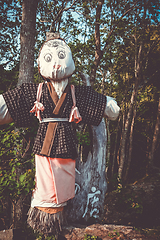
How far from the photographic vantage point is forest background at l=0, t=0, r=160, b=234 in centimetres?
257

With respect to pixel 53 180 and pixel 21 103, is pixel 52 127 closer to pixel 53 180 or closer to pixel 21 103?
pixel 21 103

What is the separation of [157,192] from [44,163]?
13.7 ft

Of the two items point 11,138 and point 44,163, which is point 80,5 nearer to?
point 11,138

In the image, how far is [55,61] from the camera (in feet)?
6.45

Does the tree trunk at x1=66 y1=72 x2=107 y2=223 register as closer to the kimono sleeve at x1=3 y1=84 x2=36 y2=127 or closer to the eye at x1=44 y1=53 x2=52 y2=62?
the eye at x1=44 y1=53 x2=52 y2=62

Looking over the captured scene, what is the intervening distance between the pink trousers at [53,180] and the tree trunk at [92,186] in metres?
0.57

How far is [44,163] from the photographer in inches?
78.9

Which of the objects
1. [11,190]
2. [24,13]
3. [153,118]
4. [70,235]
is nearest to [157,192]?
[153,118]

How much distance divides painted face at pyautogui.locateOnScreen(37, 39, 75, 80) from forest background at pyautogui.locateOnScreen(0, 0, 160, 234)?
56cm

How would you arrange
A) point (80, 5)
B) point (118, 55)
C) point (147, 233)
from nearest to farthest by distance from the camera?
point (147, 233) < point (80, 5) < point (118, 55)

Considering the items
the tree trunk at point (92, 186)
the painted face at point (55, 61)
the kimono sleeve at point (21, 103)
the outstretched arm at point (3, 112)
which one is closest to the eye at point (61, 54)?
the painted face at point (55, 61)

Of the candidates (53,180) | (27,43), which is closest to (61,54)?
(27,43)

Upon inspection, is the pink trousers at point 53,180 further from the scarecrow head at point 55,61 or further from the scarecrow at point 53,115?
the scarecrow head at point 55,61

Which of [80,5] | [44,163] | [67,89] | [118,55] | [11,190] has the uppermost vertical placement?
[80,5]
